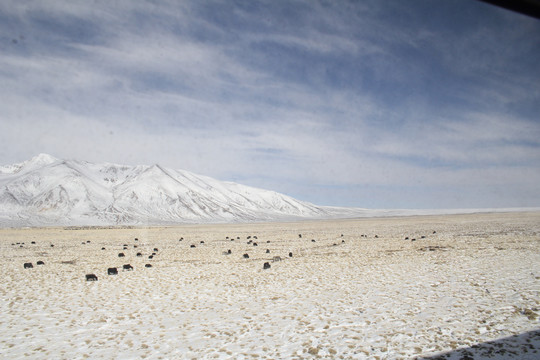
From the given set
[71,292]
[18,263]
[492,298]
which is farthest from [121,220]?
[492,298]

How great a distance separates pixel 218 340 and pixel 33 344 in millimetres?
5121

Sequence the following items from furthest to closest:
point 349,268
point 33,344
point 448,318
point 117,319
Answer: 1. point 349,268
2. point 117,319
3. point 448,318
4. point 33,344

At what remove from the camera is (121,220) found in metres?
175

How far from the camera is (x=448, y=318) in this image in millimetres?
10117

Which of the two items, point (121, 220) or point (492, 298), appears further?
point (121, 220)

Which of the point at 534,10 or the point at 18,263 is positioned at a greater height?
the point at 534,10

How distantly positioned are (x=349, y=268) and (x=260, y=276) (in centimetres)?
549

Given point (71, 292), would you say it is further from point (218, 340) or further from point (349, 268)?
point (349, 268)

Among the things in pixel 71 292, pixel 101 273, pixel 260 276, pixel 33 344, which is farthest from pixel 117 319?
pixel 101 273

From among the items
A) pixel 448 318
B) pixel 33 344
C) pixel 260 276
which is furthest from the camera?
pixel 260 276

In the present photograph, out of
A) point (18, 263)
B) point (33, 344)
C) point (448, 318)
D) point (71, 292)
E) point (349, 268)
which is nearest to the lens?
point (33, 344)

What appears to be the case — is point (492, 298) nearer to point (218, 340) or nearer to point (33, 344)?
point (218, 340)

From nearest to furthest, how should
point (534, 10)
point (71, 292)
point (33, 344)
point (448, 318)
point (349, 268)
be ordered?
point (534, 10), point (33, 344), point (448, 318), point (71, 292), point (349, 268)

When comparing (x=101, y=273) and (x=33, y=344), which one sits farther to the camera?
(x=101, y=273)
